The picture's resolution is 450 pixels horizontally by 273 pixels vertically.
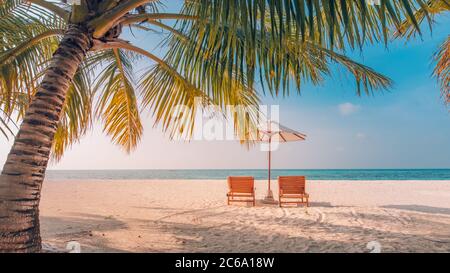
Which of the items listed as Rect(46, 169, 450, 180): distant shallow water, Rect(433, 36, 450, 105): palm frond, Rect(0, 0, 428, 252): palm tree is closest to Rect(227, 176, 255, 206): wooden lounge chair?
Rect(0, 0, 428, 252): palm tree

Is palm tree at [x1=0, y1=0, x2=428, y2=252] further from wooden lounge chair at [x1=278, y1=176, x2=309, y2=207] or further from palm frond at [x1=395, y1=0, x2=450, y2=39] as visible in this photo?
wooden lounge chair at [x1=278, y1=176, x2=309, y2=207]

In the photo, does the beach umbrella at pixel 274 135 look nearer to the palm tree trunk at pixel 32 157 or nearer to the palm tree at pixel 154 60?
the palm tree at pixel 154 60

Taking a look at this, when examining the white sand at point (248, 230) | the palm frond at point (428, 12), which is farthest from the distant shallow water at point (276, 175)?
the palm frond at point (428, 12)

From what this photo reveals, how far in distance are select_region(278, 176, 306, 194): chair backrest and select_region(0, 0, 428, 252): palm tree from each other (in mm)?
3273

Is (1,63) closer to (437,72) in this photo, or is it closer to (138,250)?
(138,250)

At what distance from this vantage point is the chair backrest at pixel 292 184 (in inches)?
277

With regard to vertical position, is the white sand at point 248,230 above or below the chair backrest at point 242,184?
below

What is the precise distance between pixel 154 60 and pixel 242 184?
4.22 meters

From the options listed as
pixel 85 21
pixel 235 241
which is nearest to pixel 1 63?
Result: pixel 85 21

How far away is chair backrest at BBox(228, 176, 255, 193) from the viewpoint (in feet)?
23.7

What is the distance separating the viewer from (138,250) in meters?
3.65

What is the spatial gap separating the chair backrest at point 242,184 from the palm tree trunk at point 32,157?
16.5 ft

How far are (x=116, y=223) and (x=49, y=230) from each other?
3.41ft

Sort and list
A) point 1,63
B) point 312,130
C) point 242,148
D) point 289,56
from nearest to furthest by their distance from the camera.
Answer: point 289,56
point 1,63
point 242,148
point 312,130
